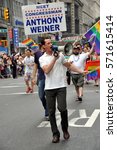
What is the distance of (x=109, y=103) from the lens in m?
3.82

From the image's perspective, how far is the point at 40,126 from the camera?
8.60m

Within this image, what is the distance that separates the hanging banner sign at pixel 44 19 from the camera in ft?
44.0

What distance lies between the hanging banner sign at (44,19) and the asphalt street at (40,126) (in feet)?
7.41

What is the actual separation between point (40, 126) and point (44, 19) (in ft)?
19.0

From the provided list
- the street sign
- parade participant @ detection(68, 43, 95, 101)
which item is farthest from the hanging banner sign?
the street sign

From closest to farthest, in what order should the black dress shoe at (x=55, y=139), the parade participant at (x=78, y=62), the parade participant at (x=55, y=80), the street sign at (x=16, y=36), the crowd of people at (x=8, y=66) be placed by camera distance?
1. the parade participant at (x=55, y=80)
2. the black dress shoe at (x=55, y=139)
3. the parade participant at (x=78, y=62)
4. the crowd of people at (x=8, y=66)
5. the street sign at (x=16, y=36)

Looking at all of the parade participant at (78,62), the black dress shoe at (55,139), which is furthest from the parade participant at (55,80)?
the parade participant at (78,62)

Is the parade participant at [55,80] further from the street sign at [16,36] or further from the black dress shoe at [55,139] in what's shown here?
the street sign at [16,36]

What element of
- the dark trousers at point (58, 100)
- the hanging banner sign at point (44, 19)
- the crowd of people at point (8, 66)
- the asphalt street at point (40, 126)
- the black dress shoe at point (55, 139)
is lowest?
the crowd of people at point (8, 66)

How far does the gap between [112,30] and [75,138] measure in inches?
151

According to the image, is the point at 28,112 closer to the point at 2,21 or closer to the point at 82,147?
the point at 82,147

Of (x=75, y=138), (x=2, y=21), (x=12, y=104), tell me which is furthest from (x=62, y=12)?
(x=2, y=21)

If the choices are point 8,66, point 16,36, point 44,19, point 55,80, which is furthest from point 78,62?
point 16,36

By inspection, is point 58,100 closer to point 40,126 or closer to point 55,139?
point 55,139
